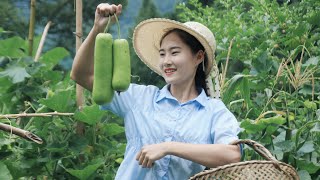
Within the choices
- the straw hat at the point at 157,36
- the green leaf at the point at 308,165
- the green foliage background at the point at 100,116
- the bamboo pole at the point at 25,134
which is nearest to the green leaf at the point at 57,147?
the green foliage background at the point at 100,116

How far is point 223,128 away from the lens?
6.46ft

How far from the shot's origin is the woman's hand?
192 cm

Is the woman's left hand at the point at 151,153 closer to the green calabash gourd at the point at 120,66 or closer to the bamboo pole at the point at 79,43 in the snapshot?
the green calabash gourd at the point at 120,66

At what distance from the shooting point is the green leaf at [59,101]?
8.05 ft

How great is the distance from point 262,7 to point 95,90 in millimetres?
1948

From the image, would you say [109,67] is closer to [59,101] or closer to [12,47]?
[59,101]

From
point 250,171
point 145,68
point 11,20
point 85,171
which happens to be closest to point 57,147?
point 85,171

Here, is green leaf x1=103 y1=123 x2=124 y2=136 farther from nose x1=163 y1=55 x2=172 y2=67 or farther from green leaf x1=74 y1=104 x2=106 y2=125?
nose x1=163 y1=55 x2=172 y2=67

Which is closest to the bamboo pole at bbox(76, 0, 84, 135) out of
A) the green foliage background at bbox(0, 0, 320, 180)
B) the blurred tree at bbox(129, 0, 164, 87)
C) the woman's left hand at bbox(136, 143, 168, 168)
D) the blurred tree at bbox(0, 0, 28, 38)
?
the green foliage background at bbox(0, 0, 320, 180)

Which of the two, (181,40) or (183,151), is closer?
(183,151)

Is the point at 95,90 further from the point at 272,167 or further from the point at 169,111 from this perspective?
the point at 272,167

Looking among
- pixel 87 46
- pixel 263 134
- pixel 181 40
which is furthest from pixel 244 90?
pixel 87 46

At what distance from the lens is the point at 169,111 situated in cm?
205

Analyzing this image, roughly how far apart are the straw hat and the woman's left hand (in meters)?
0.37
